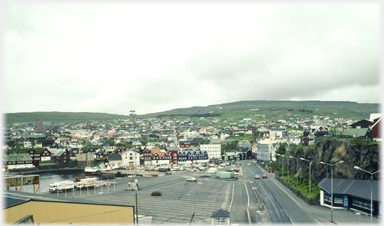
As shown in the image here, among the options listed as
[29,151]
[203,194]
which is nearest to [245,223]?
[203,194]

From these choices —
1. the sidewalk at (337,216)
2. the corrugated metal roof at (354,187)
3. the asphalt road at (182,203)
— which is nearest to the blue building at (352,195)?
the corrugated metal roof at (354,187)

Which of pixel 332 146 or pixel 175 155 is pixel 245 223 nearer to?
pixel 332 146

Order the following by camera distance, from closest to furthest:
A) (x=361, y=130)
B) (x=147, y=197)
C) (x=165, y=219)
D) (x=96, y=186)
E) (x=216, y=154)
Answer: (x=165, y=219) → (x=147, y=197) → (x=361, y=130) → (x=96, y=186) → (x=216, y=154)

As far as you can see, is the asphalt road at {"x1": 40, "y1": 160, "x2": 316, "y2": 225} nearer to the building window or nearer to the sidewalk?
the sidewalk

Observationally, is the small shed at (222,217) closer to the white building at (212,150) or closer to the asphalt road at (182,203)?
the asphalt road at (182,203)

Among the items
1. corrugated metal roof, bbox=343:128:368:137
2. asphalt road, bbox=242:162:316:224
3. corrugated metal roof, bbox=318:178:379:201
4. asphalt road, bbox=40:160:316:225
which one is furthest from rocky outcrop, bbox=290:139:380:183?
corrugated metal roof, bbox=343:128:368:137

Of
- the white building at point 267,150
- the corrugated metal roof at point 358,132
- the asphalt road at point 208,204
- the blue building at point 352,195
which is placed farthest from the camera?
the white building at point 267,150
